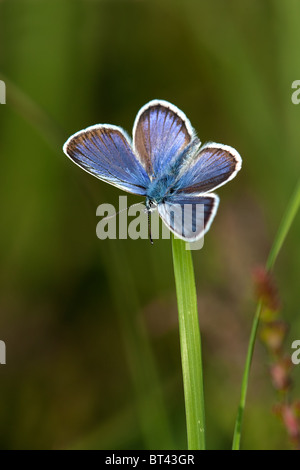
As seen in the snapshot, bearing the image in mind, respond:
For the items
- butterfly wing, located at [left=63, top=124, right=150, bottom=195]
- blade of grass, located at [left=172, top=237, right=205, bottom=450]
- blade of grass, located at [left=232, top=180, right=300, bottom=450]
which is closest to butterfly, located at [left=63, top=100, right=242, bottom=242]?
butterfly wing, located at [left=63, top=124, right=150, bottom=195]

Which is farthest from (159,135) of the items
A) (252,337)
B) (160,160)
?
(252,337)

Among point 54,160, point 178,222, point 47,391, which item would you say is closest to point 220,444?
point 47,391

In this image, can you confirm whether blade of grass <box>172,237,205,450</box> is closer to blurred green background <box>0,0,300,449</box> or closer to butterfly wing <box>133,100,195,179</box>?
butterfly wing <box>133,100,195,179</box>

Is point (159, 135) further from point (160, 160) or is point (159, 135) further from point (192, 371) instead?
point (192, 371)

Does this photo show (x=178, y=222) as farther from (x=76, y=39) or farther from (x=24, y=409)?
(x=76, y=39)

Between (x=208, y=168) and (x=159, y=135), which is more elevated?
(x=159, y=135)

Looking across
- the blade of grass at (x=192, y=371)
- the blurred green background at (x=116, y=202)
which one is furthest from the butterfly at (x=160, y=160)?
the blurred green background at (x=116, y=202)

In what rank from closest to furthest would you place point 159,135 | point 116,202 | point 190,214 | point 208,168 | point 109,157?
1. point 190,214
2. point 208,168
3. point 109,157
4. point 159,135
5. point 116,202

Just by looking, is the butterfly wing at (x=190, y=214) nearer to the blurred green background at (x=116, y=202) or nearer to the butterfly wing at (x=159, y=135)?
the butterfly wing at (x=159, y=135)
